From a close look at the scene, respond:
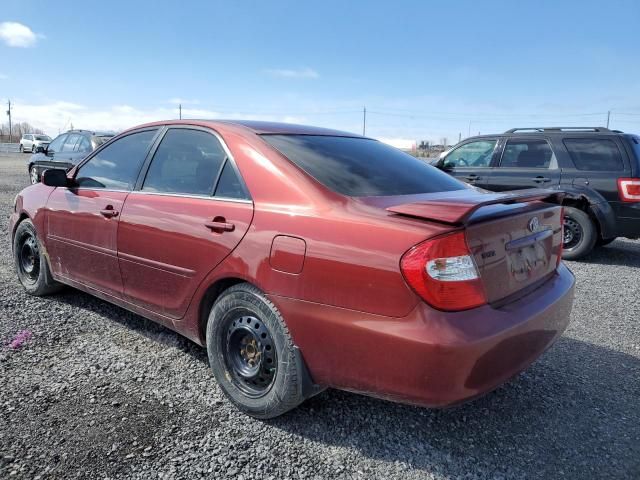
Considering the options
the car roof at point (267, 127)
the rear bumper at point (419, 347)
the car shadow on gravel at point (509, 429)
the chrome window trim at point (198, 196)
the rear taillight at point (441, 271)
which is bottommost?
the car shadow on gravel at point (509, 429)

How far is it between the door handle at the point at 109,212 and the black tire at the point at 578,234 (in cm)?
580

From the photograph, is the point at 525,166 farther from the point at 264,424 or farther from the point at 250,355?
the point at 264,424

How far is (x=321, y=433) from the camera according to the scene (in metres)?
2.44

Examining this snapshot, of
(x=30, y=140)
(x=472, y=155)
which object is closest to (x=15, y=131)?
(x=30, y=140)

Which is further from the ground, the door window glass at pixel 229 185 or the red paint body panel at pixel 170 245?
the door window glass at pixel 229 185

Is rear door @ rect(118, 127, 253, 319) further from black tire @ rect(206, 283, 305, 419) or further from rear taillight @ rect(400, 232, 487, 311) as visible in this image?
rear taillight @ rect(400, 232, 487, 311)

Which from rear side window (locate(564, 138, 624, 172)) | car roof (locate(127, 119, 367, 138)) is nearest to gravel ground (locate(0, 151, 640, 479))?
car roof (locate(127, 119, 367, 138))

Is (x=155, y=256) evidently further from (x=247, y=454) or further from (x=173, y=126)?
(x=247, y=454)

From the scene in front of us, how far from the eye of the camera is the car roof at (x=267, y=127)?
2941 mm

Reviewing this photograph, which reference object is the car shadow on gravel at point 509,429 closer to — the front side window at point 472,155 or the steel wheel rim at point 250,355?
the steel wheel rim at point 250,355

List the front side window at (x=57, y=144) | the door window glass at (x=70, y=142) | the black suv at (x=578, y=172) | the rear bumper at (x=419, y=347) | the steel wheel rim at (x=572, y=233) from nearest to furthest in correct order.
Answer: the rear bumper at (x=419, y=347) < the black suv at (x=578, y=172) < the steel wheel rim at (x=572, y=233) < the door window glass at (x=70, y=142) < the front side window at (x=57, y=144)

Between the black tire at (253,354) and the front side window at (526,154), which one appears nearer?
the black tire at (253,354)

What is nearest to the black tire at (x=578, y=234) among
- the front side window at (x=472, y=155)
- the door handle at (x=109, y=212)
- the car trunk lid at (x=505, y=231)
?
the front side window at (x=472, y=155)

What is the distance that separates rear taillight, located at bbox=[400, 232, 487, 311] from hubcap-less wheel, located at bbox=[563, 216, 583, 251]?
5465mm
